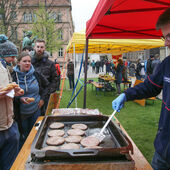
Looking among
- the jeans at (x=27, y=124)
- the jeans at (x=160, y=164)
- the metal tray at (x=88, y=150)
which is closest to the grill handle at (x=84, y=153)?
the metal tray at (x=88, y=150)

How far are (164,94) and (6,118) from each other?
163 cm

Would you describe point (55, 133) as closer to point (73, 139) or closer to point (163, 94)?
point (73, 139)

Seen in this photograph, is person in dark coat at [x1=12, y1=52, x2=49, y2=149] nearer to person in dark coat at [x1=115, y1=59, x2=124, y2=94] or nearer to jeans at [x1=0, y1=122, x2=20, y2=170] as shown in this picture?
jeans at [x1=0, y1=122, x2=20, y2=170]

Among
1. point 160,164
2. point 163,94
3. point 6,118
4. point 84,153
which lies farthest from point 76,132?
point 163,94

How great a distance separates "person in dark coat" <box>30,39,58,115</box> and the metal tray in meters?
1.24

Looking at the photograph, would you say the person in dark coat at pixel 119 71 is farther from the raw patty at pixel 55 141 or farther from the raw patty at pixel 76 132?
the raw patty at pixel 55 141

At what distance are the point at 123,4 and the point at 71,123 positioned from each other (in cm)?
175

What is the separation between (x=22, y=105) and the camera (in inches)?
95.8

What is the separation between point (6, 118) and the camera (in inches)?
65.1

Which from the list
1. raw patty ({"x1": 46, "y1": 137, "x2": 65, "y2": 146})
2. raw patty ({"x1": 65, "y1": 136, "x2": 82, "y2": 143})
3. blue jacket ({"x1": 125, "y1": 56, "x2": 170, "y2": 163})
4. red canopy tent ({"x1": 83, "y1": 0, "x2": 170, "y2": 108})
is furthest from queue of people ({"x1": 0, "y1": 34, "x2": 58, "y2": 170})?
blue jacket ({"x1": 125, "y1": 56, "x2": 170, "y2": 163})

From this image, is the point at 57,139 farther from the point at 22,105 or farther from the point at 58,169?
the point at 22,105

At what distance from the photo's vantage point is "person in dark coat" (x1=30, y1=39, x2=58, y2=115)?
3141mm

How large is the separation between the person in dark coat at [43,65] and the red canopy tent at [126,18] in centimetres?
98

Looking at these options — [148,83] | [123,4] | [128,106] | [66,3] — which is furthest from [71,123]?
[66,3]
